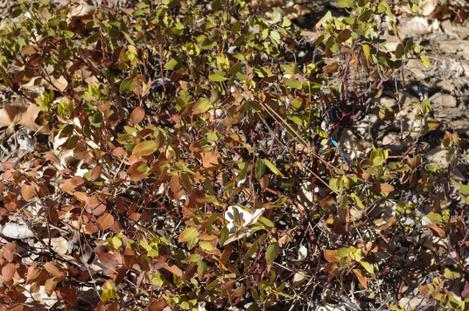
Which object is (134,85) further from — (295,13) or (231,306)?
(295,13)

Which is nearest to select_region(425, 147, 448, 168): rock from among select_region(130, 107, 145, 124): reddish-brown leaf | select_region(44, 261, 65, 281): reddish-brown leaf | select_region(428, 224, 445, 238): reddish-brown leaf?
select_region(428, 224, 445, 238): reddish-brown leaf

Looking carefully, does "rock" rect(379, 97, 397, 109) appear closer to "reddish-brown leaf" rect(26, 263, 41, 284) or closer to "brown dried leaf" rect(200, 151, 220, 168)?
"brown dried leaf" rect(200, 151, 220, 168)

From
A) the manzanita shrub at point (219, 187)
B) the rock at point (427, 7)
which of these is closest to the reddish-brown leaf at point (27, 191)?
the manzanita shrub at point (219, 187)

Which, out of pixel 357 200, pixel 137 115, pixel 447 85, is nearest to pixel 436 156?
pixel 447 85

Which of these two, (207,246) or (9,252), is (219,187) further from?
(9,252)

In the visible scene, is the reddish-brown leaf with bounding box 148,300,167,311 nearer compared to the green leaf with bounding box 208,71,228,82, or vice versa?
the reddish-brown leaf with bounding box 148,300,167,311

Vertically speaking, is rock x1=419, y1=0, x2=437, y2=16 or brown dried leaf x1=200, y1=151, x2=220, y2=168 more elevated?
brown dried leaf x1=200, y1=151, x2=220, y2=168
